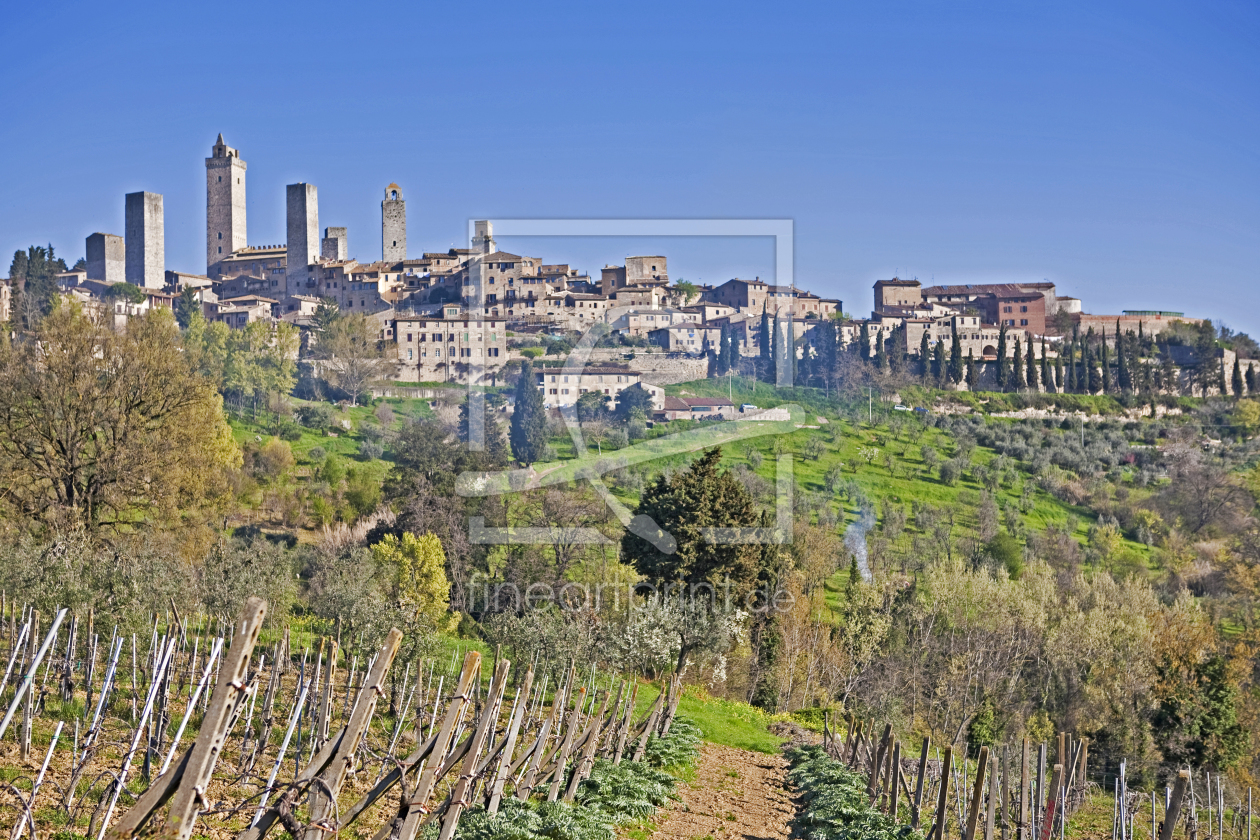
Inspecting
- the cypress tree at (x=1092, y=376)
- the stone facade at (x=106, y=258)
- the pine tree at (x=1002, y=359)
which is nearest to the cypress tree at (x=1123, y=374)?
the cypress tree at (x=1092, y=376)

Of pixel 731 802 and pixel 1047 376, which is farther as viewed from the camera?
pixel 1047 376

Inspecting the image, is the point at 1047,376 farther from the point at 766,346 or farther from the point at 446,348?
the point at 446,348

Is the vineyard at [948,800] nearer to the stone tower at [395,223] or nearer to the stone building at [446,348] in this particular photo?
the stone building at [446,348]

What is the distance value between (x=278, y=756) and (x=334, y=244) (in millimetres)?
89775

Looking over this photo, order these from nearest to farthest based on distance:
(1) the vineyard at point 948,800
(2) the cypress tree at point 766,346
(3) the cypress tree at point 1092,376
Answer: (1) the vineyard at point 948,800 → (2) the cypress tree at point 766,346 → (3) the cypress tree at point 1092,376

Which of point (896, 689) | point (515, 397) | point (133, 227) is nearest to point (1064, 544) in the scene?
point (896, 689)

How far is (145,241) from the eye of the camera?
90.2 m

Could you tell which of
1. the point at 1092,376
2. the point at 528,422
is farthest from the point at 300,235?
the point at 1092,376

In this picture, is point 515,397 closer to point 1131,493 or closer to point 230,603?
point 1131,493

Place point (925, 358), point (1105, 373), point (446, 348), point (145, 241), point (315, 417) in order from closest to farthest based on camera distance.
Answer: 1. point (315, 417)
2. point (446, 348)
3. point (925, 358)
4. point (1105, 373)
5. point (145, 241)

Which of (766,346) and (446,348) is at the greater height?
(766,346)

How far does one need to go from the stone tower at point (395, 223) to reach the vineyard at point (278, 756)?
274ft

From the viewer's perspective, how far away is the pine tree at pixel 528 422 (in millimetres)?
46700

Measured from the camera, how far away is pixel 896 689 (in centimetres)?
2514
